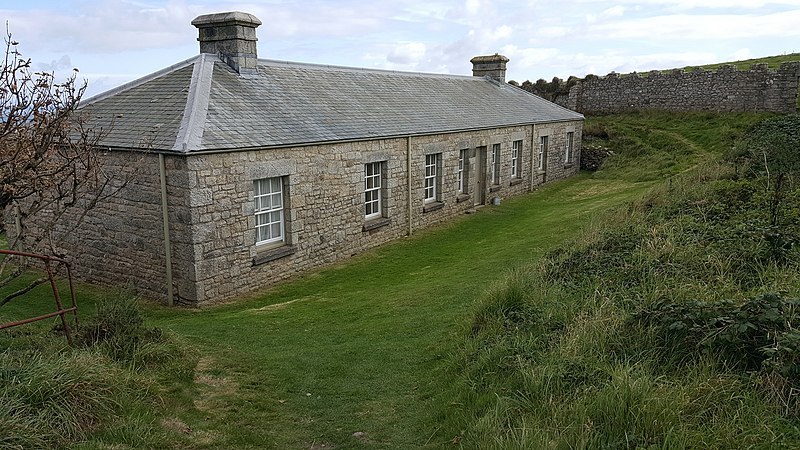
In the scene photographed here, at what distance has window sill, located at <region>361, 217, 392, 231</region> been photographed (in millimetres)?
15555

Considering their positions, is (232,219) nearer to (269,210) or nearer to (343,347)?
(269,210)

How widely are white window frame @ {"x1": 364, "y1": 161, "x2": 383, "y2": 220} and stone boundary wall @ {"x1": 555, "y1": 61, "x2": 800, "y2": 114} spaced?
65.5 ft

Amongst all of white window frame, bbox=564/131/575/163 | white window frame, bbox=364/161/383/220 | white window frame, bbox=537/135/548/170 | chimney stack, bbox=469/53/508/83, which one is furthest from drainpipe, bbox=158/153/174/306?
white window frame, bbox=564/131/575/163

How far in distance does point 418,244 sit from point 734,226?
28.8 ft

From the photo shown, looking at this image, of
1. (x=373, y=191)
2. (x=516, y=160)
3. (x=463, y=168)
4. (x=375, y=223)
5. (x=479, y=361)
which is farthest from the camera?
A: (x=516, y=160)

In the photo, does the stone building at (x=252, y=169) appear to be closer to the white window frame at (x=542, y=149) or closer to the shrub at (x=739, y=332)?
the white window frame at (x=542, y=149)

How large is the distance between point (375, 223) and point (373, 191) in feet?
3.09

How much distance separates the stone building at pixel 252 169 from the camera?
11.2m

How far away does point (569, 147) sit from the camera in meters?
28.9

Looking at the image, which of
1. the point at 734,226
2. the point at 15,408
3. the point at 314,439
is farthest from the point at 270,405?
the point at 734,226

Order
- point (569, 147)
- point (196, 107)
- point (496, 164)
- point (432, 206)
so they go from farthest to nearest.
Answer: point (569, 147) → point (496, 164) → point (432, 206) → point (196, 107)

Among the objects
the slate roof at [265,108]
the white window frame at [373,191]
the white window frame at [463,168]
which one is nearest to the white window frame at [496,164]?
the slate roof at [265,108]

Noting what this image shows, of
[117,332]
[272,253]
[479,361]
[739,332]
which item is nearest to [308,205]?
[272,253]

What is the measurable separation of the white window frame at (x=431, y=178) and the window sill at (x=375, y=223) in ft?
8.82
